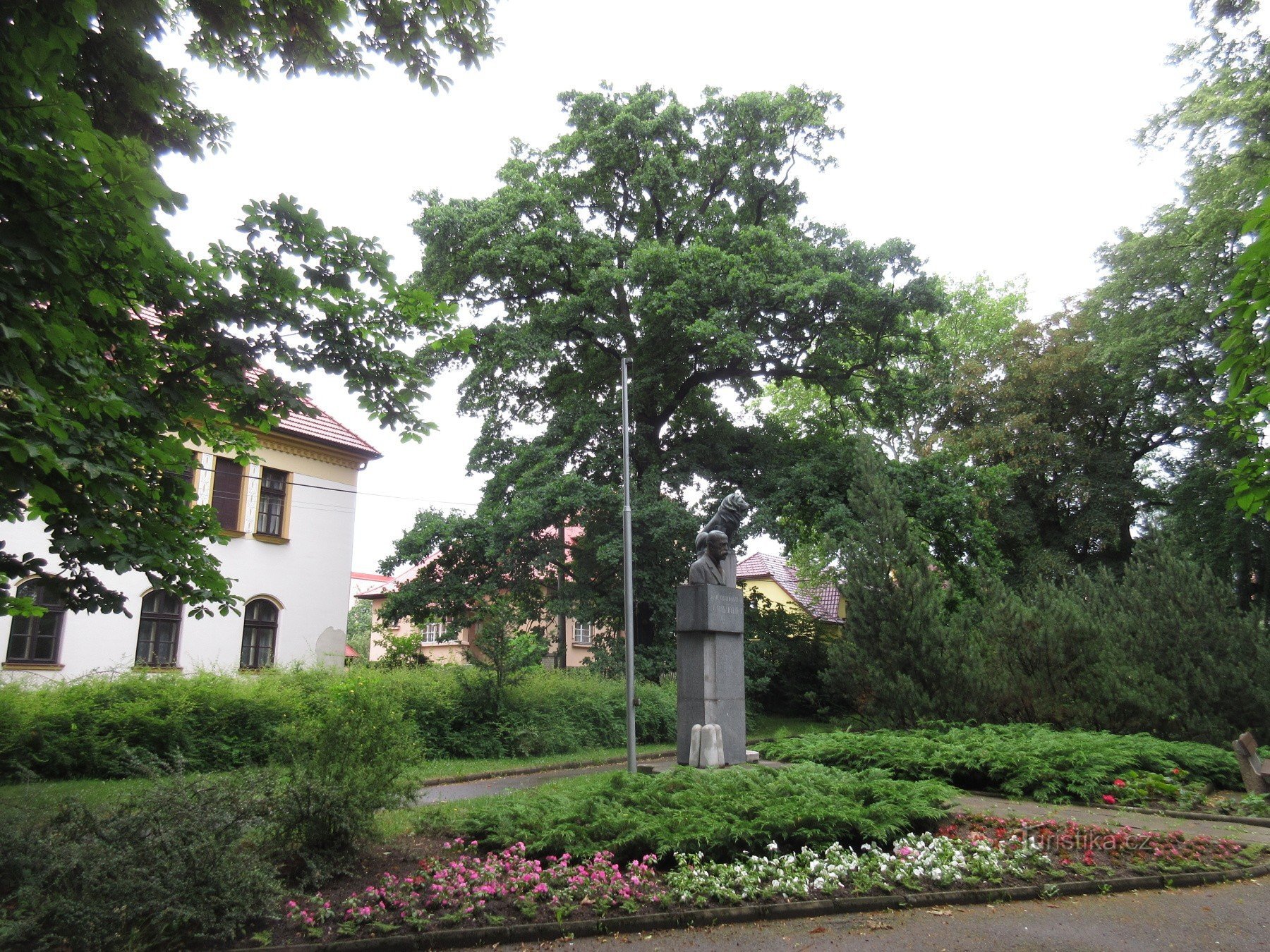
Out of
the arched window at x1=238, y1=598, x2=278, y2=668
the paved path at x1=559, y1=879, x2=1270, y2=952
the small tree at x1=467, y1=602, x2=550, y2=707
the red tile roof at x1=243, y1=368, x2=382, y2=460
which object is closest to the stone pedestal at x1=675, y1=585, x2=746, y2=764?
the small tree at x1=467, y1=602, x2=550, y2=707

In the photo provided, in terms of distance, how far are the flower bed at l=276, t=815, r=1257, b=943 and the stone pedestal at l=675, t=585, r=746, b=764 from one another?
507cm

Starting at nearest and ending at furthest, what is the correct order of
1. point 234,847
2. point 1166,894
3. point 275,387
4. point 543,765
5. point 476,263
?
point 234,847 → point 1166,894 → point 275,387 → point 543,765 → point 476,263

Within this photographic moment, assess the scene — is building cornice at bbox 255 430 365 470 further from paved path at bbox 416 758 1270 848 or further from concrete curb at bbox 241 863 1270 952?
concrete curb at bbox 241 863 1270 952

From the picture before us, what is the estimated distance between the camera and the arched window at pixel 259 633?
20828 mm

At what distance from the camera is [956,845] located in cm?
725

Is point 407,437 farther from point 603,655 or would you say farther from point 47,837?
point 603,655

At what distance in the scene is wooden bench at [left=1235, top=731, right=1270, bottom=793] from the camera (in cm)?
1044

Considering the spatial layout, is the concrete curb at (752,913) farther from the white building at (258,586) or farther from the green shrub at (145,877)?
the white building at (258,586)

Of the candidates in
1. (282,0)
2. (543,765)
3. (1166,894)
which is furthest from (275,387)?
(543,765)

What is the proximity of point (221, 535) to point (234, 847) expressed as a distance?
12.4 feet

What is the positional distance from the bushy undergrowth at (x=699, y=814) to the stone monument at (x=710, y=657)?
148 inches

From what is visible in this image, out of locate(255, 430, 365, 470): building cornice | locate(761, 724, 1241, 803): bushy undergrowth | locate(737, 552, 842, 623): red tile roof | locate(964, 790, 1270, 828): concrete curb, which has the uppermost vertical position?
locate(255, 430, 365, 470): building cornice

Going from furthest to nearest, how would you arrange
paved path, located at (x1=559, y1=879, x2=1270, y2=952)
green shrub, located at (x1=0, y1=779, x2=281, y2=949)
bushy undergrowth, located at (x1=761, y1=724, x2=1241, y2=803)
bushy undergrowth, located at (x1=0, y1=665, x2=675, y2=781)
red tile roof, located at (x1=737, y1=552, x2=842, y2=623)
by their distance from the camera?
red tile roof, located at (x1=737, y1=552, x2=842, y2=623), bushy undergrowth, located at (x1=0, y1=665, x2=675, y2=781), bushy undergrowth, located at (x1=761, y1=724, x2=1241, y2=803), paved path, located at (x1=559, y1=879, x2=1270, y2=952), green shrub, located at (x1=0, y1=779, x2=281, y2=949)

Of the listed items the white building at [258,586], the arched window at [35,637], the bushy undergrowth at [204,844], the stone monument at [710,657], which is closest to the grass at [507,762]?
the stone monument at [710,657]
